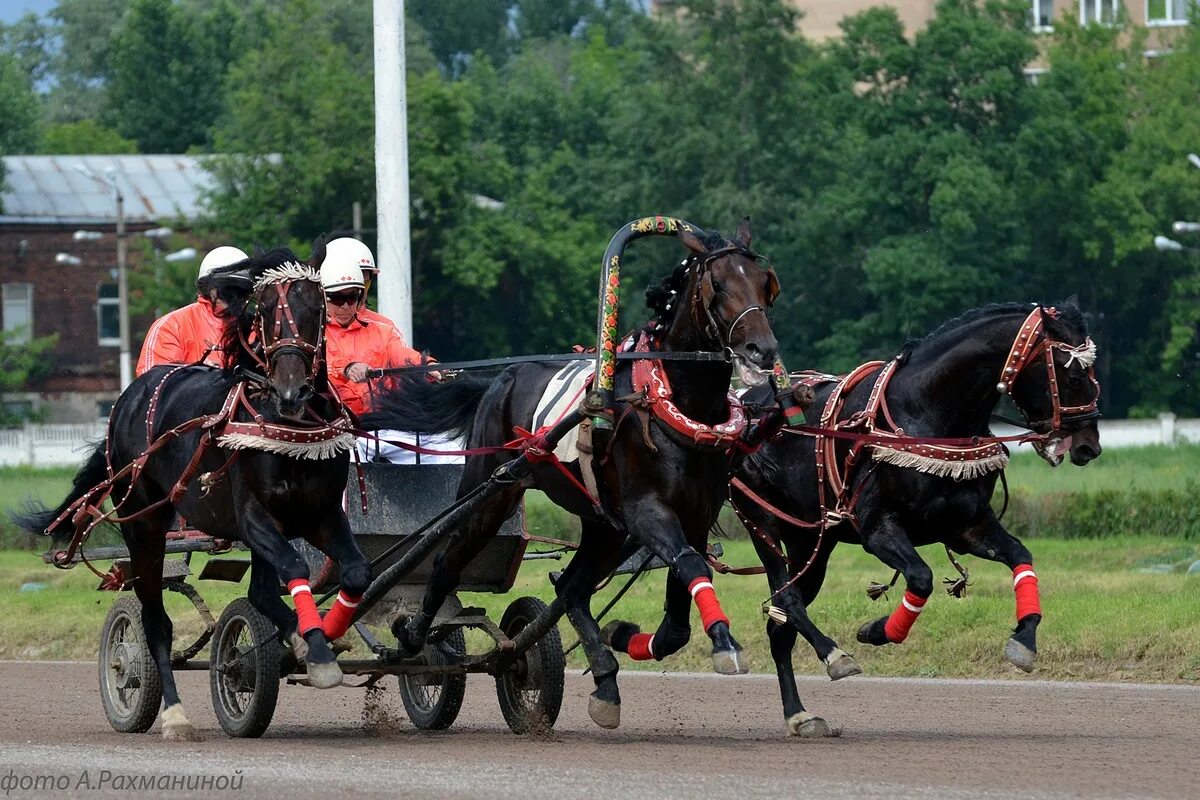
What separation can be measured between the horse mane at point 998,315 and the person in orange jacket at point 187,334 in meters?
3.39

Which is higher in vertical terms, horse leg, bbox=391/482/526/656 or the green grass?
horse leg, bbox=391/482/526/656

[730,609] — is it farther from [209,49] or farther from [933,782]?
[209,49]

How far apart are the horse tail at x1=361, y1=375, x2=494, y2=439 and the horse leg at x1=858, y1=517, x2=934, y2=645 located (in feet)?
6.47

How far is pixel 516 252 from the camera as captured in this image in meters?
49.9

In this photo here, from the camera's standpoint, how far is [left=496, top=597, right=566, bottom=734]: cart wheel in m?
10.0

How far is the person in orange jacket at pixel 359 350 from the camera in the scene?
10.8 metres

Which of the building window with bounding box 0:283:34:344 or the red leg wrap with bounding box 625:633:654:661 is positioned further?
the building window with bounding box 0:283:34:344

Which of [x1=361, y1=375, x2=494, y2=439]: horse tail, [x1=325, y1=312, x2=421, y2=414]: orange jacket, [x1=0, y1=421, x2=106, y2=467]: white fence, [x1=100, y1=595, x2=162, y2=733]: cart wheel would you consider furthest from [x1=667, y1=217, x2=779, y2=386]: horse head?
[x1=0, y1=421, x2=106, y2=467]: white fence

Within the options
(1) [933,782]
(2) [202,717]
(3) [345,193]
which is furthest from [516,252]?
(1) [933,782]

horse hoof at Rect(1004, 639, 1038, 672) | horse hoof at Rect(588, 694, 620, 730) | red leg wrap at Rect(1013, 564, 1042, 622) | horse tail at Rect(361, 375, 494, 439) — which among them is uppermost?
horse tail at Rect(361, 375, 494, 439)

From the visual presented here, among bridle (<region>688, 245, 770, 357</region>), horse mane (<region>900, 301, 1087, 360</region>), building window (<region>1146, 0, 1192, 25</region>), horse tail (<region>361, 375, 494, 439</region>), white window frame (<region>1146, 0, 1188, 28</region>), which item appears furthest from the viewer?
building window (<region>1146, 0, 1192, 25</region>)

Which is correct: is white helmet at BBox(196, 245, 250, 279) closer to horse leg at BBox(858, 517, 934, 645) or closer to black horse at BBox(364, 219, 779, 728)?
black horse at BBox(364, 219, 779, 728)

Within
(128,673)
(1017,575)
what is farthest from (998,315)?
(128,673)

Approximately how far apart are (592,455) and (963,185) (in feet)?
134
